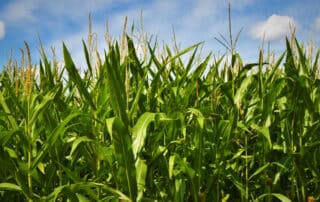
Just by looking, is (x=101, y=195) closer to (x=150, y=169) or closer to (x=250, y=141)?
(x=150, y=169)

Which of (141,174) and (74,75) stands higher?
(74,75)

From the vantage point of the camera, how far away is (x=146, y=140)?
6.22ft

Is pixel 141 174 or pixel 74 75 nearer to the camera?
pixel 141 174

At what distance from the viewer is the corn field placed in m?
1.56

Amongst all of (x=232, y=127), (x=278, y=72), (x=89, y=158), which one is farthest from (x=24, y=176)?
(x=278, y=72)

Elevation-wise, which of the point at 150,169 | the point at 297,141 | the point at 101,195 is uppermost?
the point at 297,141

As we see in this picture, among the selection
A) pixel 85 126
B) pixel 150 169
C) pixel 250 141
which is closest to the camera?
pixel 150 169

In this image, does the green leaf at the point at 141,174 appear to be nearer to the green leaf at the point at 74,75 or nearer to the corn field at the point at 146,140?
the corn field at the point at 146,140

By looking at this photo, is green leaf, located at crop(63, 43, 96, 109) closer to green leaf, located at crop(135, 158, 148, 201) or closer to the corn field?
the corn field

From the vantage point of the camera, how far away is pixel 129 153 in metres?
1.45

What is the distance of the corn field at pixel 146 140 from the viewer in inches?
61.2

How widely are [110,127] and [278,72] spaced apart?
5.79ft

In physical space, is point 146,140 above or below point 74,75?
below

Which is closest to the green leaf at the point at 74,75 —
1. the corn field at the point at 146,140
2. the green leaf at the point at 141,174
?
the corn field at the point at 146,140
